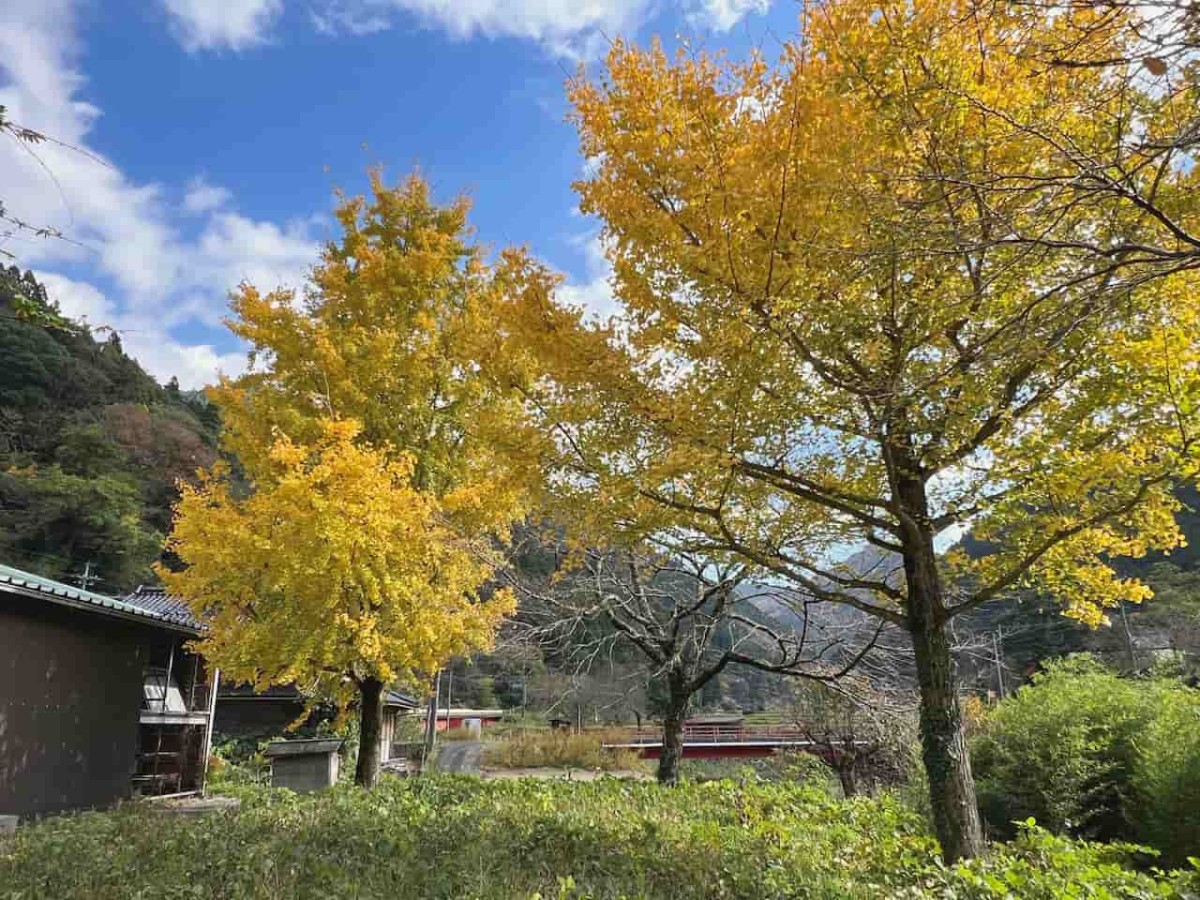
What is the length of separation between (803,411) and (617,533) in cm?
184

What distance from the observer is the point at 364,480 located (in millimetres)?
8070

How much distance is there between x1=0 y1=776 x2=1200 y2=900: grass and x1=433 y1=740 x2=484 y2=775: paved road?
13.5 metres

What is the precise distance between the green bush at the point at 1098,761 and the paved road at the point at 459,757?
13.7 m

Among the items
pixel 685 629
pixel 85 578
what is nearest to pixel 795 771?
pixel 685 629

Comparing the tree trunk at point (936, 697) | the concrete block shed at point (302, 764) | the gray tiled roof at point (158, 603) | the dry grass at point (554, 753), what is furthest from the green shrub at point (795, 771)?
the gray tiled roof at point (158, 603)

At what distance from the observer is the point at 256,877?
4027mm

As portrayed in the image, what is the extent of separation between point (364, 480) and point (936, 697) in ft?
20.1

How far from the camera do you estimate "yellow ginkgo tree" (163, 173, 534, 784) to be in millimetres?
8039

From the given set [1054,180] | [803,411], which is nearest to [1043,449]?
[803,411]

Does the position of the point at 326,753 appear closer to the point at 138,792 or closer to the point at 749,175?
the point at 138,792

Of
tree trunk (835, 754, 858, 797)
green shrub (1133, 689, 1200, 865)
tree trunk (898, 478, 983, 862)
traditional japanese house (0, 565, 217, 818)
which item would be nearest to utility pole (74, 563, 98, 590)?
traditional japanese house (0, 565, 217, 818)

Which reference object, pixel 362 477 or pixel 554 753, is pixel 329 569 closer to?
pixel 362 477

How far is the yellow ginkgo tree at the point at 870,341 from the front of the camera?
3975mm

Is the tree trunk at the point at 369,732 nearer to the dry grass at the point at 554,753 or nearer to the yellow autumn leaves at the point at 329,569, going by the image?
the yellow autumn leaves at the point at 329,569
